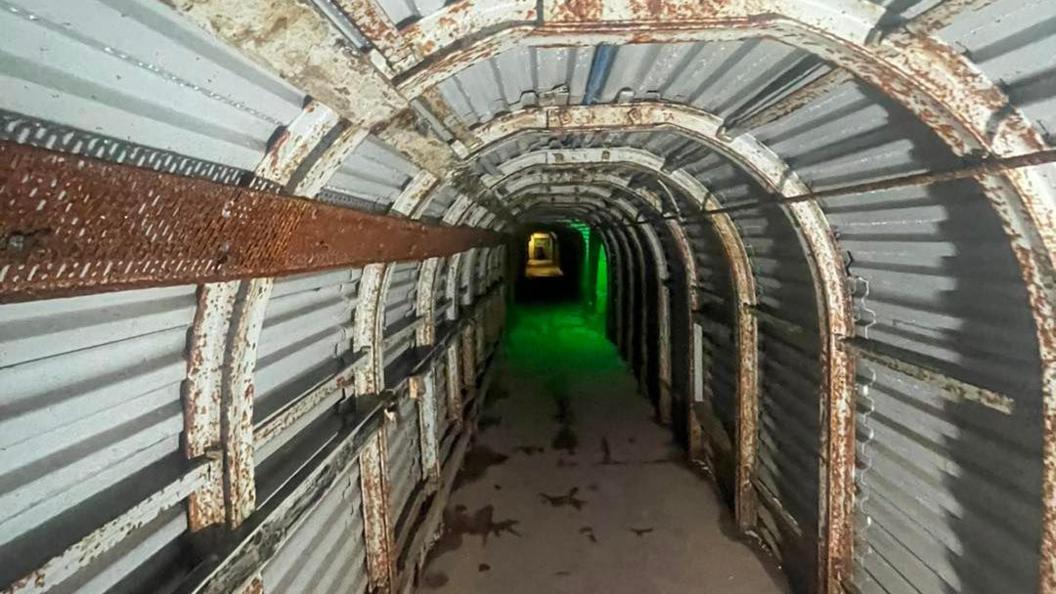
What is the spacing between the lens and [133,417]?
2.04 metres

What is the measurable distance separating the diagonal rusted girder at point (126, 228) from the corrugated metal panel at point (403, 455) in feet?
10.5

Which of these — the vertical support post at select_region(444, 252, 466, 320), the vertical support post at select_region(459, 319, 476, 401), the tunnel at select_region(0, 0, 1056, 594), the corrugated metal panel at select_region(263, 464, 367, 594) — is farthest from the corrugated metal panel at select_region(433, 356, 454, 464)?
the corrugated metal panel at select_region(263, 464, 367, 594)

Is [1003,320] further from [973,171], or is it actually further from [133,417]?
[133,417]

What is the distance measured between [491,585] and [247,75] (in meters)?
4.75

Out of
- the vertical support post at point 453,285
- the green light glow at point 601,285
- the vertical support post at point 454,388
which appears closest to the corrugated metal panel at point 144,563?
the vertical support post at point 454,388

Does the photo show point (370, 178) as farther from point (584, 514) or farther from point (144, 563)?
point (584, 514)

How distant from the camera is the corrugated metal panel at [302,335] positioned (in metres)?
2.94

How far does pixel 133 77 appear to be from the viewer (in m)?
1.52

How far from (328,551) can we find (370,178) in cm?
238

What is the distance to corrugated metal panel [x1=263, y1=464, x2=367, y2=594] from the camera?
306 centimetres

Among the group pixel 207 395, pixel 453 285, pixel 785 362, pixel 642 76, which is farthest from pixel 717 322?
pixel 207 395

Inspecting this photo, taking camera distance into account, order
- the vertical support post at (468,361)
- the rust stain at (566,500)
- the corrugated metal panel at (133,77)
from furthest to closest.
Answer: the vertical support post at (468,361), the rust stain at (566,500), the corrugated metal panel at (133,77)

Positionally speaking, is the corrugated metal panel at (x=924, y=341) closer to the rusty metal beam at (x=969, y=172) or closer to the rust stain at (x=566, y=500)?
the rusty metal beam at (x=969, y=172)

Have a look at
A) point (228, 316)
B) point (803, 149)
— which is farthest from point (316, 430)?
point (803, 149)
